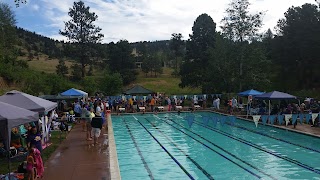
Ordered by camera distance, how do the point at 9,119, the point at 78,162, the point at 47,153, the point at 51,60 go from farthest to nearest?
the point at 51,60 → the point at 47,153 → the point at 78,162 → the point at 9,119

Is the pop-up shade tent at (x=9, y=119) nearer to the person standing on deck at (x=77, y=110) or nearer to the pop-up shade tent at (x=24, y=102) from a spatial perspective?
the pop-up shade tent at (x=24, y=102)

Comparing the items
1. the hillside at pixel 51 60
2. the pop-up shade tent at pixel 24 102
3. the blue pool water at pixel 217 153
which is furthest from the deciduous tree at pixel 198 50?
the pop-up shade tent at pixel 24 102

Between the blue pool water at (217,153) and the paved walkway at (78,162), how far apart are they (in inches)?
32.6

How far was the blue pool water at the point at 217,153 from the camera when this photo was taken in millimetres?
10047

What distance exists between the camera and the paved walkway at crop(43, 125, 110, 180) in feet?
27.4

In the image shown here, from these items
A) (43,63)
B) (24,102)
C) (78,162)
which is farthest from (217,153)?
(43,63)

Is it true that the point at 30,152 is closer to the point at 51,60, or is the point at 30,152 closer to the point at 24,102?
the point at 24,102

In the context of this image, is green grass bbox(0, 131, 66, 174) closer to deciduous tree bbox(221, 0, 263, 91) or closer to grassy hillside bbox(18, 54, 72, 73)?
deciduous tree bbox(221, 0, 263, 91)

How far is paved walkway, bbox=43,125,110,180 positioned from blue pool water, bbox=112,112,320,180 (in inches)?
32.6

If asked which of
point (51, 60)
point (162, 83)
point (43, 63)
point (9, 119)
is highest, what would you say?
point (51, 60)

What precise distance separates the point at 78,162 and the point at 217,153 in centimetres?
558

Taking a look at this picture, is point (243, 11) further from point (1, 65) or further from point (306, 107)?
point (1, 65)

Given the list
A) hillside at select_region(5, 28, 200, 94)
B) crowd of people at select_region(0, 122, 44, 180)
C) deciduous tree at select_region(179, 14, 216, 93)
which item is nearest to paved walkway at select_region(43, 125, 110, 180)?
crowd of people at select_region(0, 122, 44, 180)

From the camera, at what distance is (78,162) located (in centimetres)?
992
